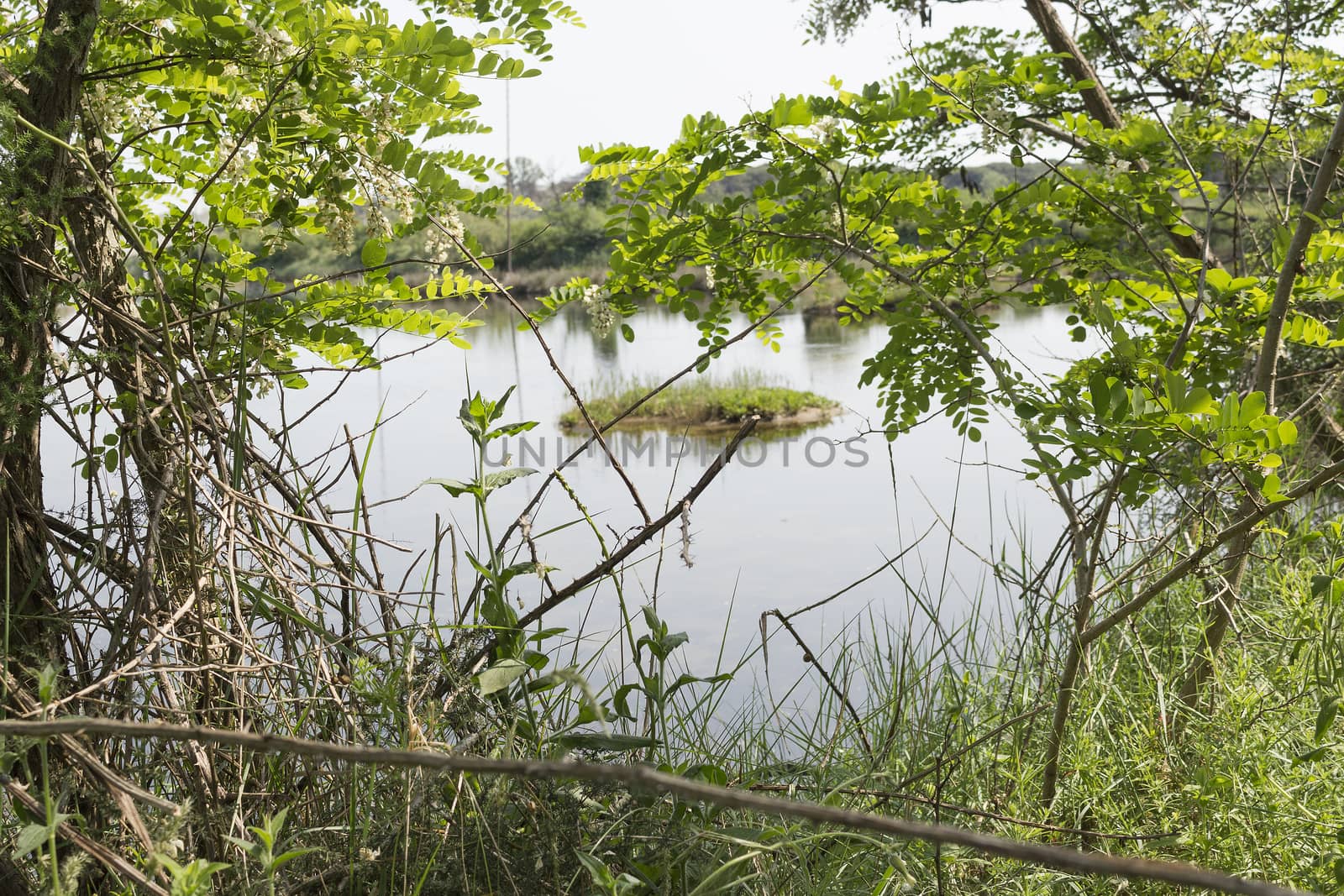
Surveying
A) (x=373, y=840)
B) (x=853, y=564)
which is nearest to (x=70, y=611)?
(x=373, y=840)

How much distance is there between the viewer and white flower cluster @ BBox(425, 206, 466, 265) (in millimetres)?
1612

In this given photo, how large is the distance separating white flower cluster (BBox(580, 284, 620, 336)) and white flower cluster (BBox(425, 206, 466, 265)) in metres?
0.39

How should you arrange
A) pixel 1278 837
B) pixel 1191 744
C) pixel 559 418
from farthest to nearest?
pixel 559 418, pixel 1191 744, pixel 1278 837

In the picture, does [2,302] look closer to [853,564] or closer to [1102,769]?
[1102,769]

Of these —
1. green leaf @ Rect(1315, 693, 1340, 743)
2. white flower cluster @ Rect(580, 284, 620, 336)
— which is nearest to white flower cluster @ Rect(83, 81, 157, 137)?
white flower cluster @ Rect(580, 284, 620, 336)

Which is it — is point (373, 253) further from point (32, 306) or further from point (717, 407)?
point (717, 407)

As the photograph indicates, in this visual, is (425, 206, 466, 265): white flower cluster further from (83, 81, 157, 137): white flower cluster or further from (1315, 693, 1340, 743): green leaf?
(1315, 693, 1340, 743): green leaf

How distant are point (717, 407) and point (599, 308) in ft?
26.5

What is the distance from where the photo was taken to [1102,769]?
2092 mm

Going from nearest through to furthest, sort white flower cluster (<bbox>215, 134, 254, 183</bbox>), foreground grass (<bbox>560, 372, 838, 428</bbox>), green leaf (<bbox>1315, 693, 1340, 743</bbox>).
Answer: green leaf (<bbox>1315, 693, 1340, 743</bbox>) → white flower cluster (<bbox>215, 134, 254, 183</bbox>) → foreground grass (<bbox>560, 372, 838, 428</bbox>)

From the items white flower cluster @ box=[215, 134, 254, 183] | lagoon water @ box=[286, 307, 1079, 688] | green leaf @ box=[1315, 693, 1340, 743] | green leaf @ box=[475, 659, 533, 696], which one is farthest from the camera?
lagoon water @ box=[286, 307, 1079, 688]

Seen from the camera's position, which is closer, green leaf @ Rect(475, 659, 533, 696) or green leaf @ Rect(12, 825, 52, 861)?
green leaf @ Rect(12, 825, 52, 861)

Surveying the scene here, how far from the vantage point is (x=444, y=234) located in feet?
5.43

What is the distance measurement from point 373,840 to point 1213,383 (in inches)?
74.2
